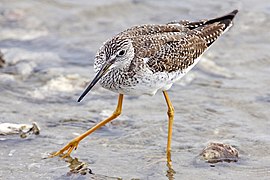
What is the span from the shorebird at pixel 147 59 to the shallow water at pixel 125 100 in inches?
14.1

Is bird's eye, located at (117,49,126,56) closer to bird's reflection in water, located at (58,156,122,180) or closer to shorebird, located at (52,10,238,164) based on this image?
shorebird, located at (52,10,238,164)

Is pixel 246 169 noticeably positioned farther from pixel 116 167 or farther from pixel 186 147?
pixel 116 167

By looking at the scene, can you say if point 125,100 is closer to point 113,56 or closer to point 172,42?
point 172,42

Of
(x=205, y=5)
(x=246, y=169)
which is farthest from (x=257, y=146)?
(x=205, y=5)

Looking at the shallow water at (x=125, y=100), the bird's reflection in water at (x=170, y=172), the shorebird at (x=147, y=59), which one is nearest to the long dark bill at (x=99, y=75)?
the shorebird at (x=147, y=59)

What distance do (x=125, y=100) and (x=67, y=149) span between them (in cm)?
178

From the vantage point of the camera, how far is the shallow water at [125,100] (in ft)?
24.0

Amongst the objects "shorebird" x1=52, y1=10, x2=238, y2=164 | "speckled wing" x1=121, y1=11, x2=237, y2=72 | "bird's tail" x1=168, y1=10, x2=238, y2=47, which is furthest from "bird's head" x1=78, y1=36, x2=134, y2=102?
"bird's tail" x1=168, y1=10, x2=238, y2=47

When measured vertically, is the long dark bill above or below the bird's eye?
below

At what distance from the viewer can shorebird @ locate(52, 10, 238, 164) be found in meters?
7.16

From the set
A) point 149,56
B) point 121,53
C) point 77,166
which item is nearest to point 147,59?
point 149,56

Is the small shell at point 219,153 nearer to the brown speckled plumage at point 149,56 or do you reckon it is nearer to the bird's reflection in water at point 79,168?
the brown speckled plumage at point 149,56

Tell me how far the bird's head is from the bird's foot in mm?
699

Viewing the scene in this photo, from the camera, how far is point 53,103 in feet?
29.1
